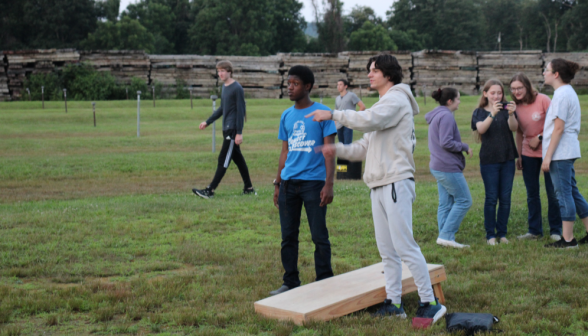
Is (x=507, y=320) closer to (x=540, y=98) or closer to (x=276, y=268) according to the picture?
(x=276, y=268)

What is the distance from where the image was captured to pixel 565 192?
6855 mm

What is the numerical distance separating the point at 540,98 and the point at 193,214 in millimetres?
5219

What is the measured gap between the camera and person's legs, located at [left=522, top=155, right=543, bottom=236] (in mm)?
7562

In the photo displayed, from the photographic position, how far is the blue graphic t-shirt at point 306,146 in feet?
16.7

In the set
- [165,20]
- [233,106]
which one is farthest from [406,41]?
[233,106]

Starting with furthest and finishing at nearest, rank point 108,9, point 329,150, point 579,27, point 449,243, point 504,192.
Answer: point 579,27 → point 108,9 → point 504,192 → point 449,243 → point 329,150

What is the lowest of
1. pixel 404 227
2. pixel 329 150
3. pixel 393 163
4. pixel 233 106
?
pixel 404 227

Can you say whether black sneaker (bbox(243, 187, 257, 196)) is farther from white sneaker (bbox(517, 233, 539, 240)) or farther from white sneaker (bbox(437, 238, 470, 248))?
white sneaker (bbox(517, 233, 539, 240))

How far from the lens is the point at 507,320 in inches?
178

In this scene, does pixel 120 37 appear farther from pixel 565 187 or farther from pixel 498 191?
pixel 565 187

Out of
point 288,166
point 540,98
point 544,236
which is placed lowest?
point 544,236

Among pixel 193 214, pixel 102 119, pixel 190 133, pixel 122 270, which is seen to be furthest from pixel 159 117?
pixel 122 270

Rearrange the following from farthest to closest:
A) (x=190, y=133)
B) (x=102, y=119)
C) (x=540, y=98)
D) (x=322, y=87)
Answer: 1. (x=322, y=87)
2. (x=102, y=119)
3. (x=190, y=133)
4. (x=540, y=98)

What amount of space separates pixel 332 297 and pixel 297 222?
0.89m
